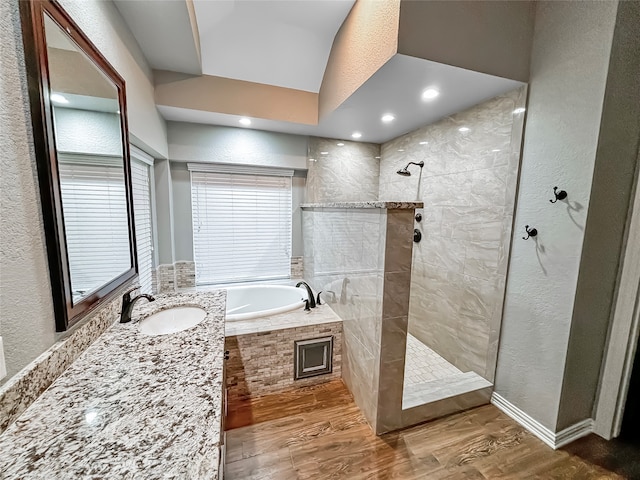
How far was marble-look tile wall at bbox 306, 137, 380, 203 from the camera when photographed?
301cm

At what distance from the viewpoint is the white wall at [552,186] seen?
1.32 meters

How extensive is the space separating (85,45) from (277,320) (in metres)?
1.88

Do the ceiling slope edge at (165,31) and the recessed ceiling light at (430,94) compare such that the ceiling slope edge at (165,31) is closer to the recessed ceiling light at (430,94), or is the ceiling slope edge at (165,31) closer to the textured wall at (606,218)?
the recessed ceiling light at (430,94)

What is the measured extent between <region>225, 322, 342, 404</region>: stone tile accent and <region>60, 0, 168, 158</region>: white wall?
5.33 ft

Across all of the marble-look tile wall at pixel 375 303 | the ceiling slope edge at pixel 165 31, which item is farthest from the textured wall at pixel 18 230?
the marble-look tile wall at pixel 375 303

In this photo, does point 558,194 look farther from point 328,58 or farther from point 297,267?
point 297,267

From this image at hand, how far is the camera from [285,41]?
81.0 inches

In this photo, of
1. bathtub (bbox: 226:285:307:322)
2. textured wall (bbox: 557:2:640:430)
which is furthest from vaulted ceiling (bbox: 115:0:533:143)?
bathtub (bbox: 226:285:307:322)

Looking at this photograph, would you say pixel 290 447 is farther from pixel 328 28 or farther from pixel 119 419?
pixel 328 28

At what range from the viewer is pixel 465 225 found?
2.07 metres

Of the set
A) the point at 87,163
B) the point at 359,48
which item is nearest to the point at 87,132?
the point at 87,163

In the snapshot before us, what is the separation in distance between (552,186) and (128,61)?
2658mm

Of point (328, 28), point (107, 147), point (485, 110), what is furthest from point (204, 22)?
point (485, 110)

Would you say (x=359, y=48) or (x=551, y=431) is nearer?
(x=551, y=431)
